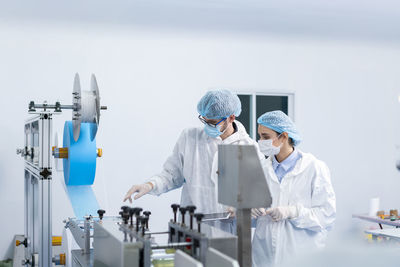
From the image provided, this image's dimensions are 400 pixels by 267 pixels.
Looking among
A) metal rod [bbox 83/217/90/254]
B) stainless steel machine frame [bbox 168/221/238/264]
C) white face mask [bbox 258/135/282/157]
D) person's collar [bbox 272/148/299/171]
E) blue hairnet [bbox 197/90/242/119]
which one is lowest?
metal rod [bbox 83/217/90/254]

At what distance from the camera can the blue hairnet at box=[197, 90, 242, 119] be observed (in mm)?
2418

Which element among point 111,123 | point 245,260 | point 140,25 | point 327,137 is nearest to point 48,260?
point 245,260

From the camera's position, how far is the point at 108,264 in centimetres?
149

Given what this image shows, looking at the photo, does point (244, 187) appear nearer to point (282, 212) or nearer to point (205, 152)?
point (282, 212)

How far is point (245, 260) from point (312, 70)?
376 cm

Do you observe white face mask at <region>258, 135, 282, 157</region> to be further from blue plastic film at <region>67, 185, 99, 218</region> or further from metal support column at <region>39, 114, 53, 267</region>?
metal support column at <region>39, 114, 53, 267</region>

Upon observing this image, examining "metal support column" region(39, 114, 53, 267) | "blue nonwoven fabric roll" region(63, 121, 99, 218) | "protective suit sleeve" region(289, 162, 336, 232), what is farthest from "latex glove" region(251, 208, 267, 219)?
"metal support column" region(39, 114, 53, 267)

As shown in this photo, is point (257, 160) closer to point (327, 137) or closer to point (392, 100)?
point (327, 137)

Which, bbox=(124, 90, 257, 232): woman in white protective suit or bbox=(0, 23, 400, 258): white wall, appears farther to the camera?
bbox=(0, 23, 400, 258): white wall

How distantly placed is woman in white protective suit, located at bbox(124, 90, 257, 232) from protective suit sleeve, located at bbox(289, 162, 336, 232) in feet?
1.28

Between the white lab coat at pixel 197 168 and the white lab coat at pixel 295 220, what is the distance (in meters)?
0.31

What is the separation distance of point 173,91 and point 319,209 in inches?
99.9

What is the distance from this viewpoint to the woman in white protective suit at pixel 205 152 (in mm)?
2441

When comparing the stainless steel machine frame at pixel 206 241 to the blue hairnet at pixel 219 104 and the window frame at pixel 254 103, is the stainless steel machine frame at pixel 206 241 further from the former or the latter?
the window frame at pixel 254 103
